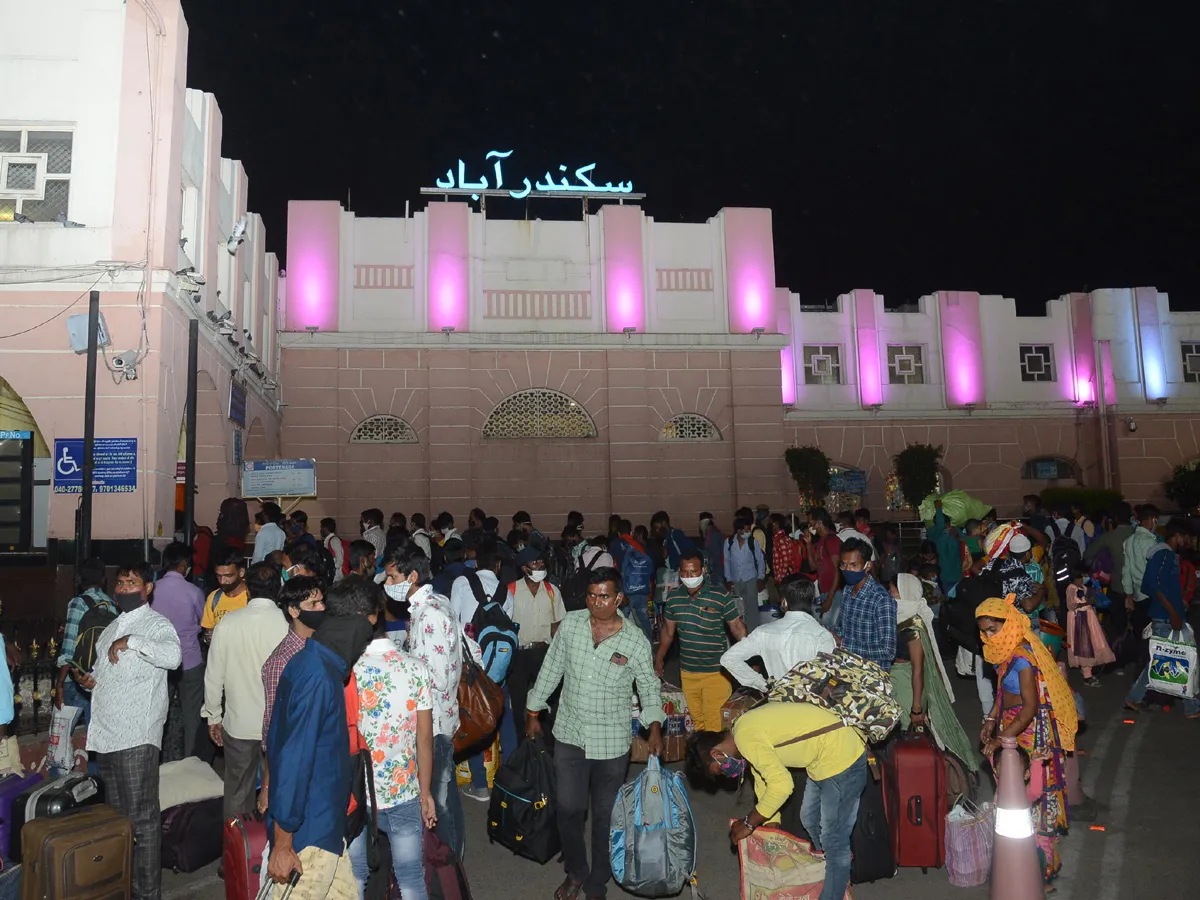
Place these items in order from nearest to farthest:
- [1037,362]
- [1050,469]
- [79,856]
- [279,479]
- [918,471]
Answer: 1. [79,856]
2. [279,479]
3. [918,471]
4. [1050,469]
5. [1037,362]

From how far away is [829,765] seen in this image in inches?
155

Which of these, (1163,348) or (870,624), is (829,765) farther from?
(1163,348)

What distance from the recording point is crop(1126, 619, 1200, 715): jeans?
312 inches

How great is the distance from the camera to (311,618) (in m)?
4.02

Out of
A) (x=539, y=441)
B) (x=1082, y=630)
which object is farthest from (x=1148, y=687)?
(x=539, y=441)

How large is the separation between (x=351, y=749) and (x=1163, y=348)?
26.8 m

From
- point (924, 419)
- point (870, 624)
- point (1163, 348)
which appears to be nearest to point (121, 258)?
point (870, 624)

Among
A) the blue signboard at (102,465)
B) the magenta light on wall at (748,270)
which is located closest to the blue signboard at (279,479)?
the blue signboard at (102,465)

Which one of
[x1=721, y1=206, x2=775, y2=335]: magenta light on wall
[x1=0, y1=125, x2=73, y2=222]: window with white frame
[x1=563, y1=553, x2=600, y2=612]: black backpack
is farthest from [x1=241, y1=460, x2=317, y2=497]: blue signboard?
[x1=721, y1=206, x2=775, y2=335]: magenta light on wall

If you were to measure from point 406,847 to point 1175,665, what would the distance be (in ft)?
22.6

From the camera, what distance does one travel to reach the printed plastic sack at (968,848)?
4773 mm

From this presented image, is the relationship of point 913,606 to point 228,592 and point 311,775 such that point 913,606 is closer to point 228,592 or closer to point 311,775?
point 311,775

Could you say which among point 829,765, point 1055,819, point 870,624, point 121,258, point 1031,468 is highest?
point 121,258

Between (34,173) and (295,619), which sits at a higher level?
(34,173)
